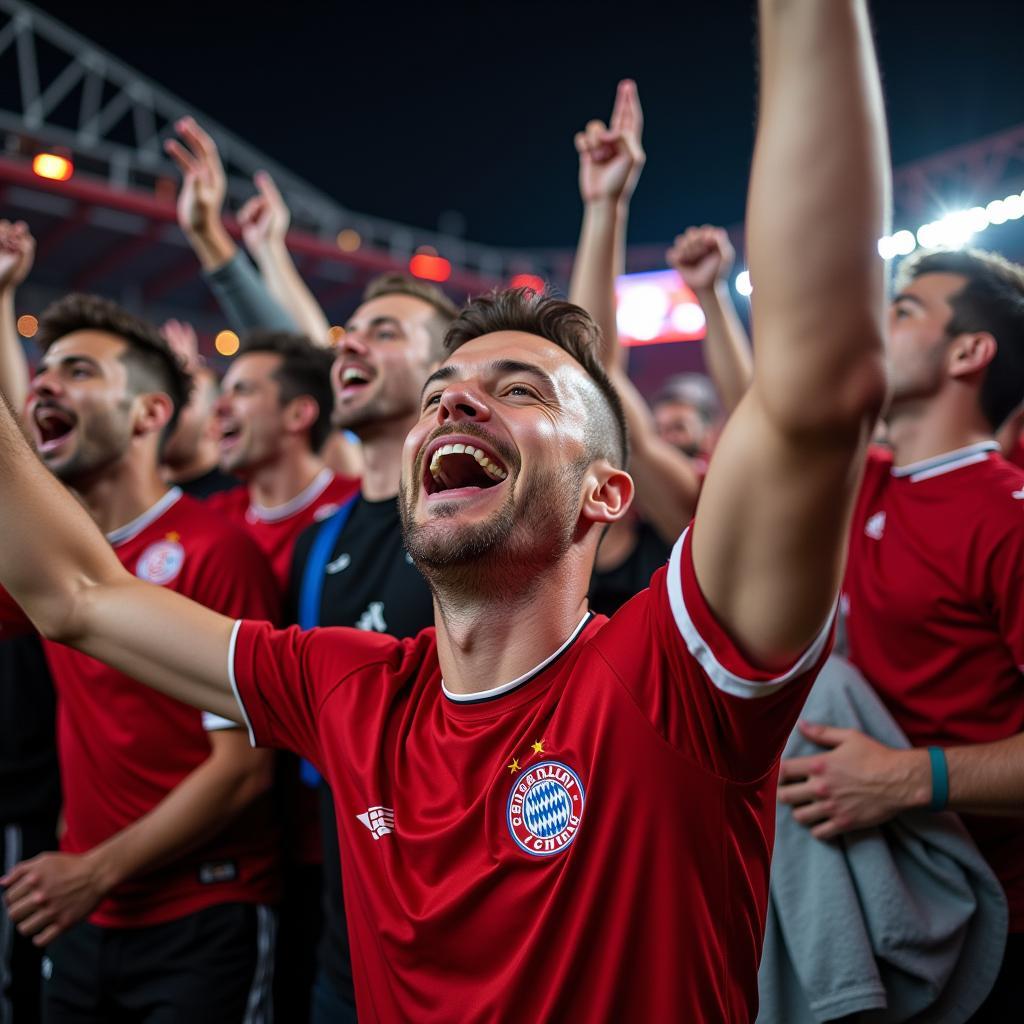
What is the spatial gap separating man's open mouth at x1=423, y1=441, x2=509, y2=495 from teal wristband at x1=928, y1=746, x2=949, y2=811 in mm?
1076

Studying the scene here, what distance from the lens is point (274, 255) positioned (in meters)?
4.04

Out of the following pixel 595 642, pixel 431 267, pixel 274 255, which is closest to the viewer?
pixel 595 642

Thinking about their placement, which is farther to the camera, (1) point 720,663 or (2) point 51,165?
(2) point 51,165

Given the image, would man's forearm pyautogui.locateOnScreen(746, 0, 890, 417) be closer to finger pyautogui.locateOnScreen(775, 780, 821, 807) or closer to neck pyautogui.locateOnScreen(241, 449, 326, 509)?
finger pyautogui.locateOnScreen(775, 780, 821, 807)

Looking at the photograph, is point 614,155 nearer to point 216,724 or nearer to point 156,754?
point 216,724

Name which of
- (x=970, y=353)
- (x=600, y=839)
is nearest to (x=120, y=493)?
(x=600, y=839)

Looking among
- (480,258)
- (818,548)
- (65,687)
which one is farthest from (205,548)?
(480,258)

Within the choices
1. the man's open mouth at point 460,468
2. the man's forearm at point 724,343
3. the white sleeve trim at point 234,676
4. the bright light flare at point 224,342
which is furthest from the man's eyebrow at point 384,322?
the bright light flare at point 224,342

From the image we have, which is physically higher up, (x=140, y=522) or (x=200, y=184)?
(x=200, y=184)

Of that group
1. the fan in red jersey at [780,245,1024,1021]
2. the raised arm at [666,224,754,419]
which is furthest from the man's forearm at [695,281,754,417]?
the fan in red jersey at [780,245,1024,1021]

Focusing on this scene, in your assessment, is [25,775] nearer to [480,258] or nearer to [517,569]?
[517,569]

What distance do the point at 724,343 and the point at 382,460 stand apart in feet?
3.76

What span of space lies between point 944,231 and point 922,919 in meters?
10.6

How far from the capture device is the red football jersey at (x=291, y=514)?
330 cm
